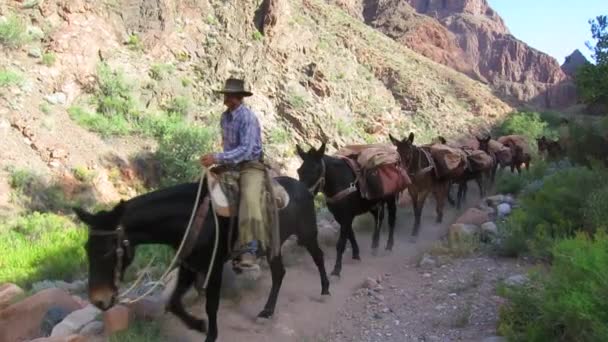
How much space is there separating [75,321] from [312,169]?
151 inches

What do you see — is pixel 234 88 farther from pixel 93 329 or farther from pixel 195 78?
pixel 195 78

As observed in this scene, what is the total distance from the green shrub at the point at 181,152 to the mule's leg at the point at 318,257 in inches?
364

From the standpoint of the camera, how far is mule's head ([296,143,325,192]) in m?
7.83

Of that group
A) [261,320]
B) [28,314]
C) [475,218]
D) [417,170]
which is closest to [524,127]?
[417,170]

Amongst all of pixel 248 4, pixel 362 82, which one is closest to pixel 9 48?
pixel 248 4

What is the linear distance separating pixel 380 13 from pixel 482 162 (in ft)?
162

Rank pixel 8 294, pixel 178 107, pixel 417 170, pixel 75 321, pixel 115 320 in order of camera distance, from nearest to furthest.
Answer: pixel 115 320 < pixel 75 321 < pixel 8 294 < pixel 417 170 < pixel 178 107

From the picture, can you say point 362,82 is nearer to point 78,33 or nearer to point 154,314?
point 78,33

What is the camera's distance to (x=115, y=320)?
209 inches

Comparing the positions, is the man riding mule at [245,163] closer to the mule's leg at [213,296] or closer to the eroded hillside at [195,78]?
the mule's leg at [213,296]

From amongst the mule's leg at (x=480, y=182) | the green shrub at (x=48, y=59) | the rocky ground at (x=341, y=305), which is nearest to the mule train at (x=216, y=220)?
the rocky ground at (x=341, y=305)

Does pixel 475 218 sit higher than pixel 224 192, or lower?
lower

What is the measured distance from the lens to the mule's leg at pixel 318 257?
276 inches

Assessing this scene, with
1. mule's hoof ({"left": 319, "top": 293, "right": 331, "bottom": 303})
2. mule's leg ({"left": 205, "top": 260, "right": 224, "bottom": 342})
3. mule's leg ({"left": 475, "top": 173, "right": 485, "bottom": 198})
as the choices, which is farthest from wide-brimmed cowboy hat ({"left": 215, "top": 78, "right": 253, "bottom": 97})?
mule's leg ({"left": 475, "top": 173, "right": 485, "bottom": 198})
